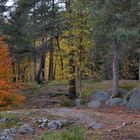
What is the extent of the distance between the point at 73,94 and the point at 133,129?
1267cm

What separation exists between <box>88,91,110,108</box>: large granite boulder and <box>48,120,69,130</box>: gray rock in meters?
8.54

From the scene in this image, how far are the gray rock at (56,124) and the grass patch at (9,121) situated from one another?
1.09 metres

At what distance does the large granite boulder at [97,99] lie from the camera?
69.1 ft

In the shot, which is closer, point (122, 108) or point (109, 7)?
point (109, 7)

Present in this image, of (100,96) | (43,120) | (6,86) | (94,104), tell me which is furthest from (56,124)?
(100,96)

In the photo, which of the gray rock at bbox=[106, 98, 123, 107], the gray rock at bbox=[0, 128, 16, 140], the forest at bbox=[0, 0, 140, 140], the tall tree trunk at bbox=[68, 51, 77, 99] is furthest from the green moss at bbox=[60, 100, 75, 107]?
the gray rock at bbox=[0, 128, 16, 140]

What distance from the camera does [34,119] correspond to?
12.5 metres

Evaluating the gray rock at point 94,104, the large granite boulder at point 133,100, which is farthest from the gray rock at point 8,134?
the gray rock at point 94,104

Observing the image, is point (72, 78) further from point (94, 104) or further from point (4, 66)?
point (4, 66)

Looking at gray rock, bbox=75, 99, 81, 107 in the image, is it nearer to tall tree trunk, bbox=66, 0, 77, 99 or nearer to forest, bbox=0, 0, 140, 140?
forest, bbox=0, 0, 140, 140

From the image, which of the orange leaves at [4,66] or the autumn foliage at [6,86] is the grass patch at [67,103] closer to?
the autumn foliage at [6,86]

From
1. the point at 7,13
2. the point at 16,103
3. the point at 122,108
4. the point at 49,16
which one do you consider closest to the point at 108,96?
the point at 122,108

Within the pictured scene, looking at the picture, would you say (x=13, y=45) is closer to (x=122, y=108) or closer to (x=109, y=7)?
(x=122, y=108)

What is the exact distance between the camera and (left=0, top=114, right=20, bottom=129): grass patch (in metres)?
12.2
